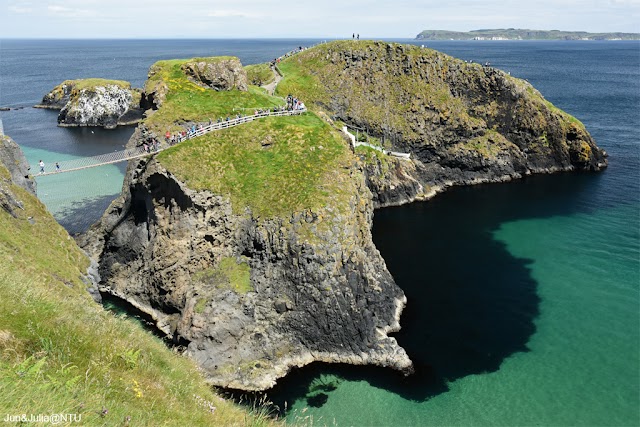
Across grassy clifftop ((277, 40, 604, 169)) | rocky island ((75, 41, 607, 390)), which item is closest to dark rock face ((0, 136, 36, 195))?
rocky island ((75, 41, 607, 390))

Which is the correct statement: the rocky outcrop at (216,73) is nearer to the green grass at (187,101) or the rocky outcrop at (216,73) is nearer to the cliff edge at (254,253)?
the green grass at (187,101)

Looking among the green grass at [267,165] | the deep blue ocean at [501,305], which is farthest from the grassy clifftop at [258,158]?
the deep blue ocean at [501,305]

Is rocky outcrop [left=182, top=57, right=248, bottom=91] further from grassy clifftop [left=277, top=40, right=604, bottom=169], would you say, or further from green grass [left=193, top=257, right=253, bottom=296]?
green grass [left=193, top=257, right=253, bottom=296]

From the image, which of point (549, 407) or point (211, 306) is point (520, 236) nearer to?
point (549, 407)

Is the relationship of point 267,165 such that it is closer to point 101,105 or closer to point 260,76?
point 260,76

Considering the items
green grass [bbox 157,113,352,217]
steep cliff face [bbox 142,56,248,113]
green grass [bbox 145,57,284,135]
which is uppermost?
steep cliff face [bbox 142,56,248,113]

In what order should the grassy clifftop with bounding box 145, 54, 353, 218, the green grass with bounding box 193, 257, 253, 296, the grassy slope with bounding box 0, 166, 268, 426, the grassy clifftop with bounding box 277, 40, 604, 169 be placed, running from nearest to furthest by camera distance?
1. the grassy slope with bounding box 0, 166, 268, 426
2. the green grass with bounding box 193, 257, 253, 296
3. the grassy clifftop with bounding box 145, 54, 353, 218
4. the grassy clifftop with bounding box 277, 40, 604, 169
